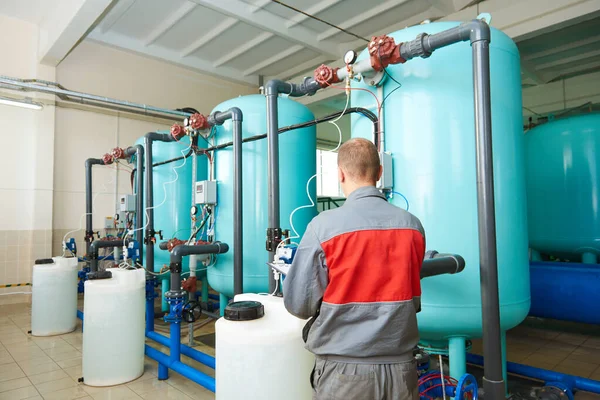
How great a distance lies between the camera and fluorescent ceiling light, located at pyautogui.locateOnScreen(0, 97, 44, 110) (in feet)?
17.3

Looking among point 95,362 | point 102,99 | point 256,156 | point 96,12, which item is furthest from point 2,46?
point 95,362

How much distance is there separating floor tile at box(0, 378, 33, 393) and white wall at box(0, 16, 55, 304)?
305 centimetres

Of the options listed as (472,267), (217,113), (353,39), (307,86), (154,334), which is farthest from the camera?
(353,39)

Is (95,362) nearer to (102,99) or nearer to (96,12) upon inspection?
(96,12)

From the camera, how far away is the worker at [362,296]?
3.73ft

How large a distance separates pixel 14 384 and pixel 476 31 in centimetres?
376

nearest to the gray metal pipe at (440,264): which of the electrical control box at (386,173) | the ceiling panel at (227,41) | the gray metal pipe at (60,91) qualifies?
the electrical control box at (386,173)

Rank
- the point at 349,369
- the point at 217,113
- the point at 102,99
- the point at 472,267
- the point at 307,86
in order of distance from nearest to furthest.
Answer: the point at 349,369, the point at 472,267, the point at 307,86, the point at 217,113, the point at 102,99

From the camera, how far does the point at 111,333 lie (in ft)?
9.14

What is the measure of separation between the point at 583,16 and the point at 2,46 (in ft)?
24.3

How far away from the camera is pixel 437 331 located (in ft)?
6.63

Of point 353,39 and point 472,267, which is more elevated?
point 353,39

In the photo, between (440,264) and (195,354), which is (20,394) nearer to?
(195,354)

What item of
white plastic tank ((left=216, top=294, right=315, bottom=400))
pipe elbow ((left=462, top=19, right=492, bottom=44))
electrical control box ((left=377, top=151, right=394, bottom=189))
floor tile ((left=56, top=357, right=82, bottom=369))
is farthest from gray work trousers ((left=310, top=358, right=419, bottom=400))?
floor tile ((left=56, top=357, right=82, bottom=369))
